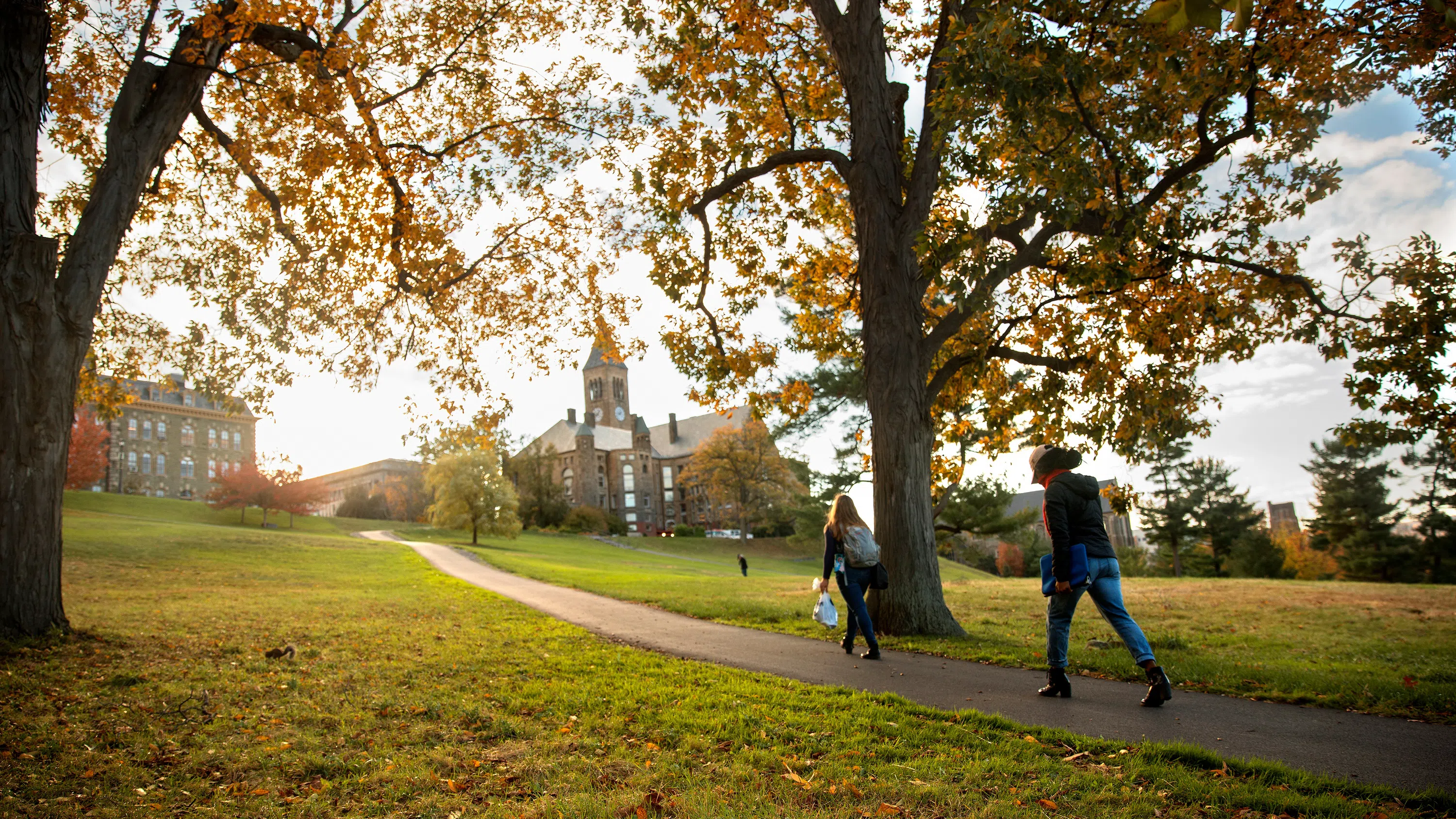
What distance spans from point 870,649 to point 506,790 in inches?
188

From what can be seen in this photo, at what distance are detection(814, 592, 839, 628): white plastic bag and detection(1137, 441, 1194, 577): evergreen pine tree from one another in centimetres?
4476

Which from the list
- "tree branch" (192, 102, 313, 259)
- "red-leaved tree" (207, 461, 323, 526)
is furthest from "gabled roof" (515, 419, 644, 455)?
"tree branch" (192, 102, 313, 259)

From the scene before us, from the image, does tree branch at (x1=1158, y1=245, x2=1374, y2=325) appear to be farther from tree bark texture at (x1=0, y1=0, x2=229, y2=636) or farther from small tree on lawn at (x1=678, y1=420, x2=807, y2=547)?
small tree on lawn at (x1=678, y1=420, x2=807, y2=547)

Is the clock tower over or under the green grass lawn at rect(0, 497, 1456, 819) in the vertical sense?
over

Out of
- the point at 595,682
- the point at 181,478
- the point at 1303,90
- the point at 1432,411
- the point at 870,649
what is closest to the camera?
the point at 595,682

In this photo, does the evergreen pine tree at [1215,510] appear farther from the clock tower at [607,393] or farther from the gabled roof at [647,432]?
the clock tower at [607,393]

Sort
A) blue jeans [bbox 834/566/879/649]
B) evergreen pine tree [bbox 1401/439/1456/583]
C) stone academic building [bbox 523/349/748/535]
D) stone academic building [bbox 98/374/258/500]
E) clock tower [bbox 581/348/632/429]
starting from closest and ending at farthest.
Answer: blue jeans [bbox 834/566/879/649]
evergreen pine tree [bbox 1401/439/1456/583]
stone academic building [bbox 98/374/258/500]
stone academic building [bbox 523/349/748/535]
clock tower [bbox 581/348/632/429]

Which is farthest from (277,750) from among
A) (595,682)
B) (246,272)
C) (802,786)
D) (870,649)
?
(246,272)

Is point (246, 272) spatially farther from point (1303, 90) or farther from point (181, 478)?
point (181, 478)

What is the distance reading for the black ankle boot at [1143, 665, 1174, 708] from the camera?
18.7 ft

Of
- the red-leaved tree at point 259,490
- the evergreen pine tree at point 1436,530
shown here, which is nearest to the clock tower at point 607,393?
the red-leaved tree at point 259,490

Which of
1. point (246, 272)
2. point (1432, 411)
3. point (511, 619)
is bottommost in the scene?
point (511, 619)

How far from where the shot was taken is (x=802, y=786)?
3.92m

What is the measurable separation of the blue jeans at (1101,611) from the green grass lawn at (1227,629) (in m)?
1.21
